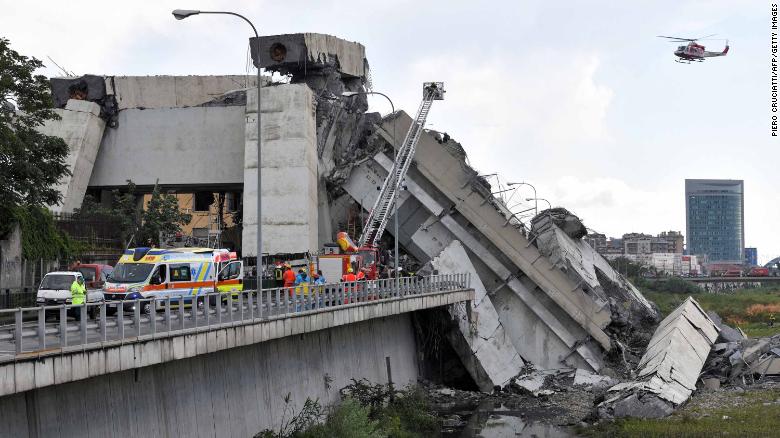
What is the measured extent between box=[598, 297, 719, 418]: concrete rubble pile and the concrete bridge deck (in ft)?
30.5

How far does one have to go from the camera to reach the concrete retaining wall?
16891 millimetres

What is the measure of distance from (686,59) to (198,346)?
68.1m

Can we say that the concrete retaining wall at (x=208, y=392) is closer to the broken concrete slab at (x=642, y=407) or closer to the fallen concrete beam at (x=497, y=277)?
the broken concrete slab at (x=642, y=407)

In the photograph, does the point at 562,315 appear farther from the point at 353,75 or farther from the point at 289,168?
the point at 353,75

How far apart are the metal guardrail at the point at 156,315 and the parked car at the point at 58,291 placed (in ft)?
3.78

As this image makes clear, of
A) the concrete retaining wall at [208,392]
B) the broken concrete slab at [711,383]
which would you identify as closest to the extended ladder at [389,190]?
the concrete retaining wall at [208,392]

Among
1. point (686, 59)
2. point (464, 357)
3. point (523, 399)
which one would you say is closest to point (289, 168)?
point (464, 357)

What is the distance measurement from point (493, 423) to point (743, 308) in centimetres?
5527

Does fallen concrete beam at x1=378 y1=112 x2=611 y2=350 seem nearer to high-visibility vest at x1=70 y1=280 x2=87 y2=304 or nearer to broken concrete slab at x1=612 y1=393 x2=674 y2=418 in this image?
broken concrete slab at x1=612 y1=393 x2=674 y2=418

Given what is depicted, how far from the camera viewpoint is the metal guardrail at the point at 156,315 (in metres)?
16.2

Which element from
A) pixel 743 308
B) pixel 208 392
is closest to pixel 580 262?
pixel 743 308

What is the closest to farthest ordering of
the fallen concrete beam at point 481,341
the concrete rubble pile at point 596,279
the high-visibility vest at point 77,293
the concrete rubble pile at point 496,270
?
the high-visibility vest at point 77,293
the fallen concrete beam at point 481,341
the concrete rubble pile at point 496,270
the concrete rubble pile at point 596,279

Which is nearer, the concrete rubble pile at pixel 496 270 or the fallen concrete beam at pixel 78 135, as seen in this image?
the concrete rubble pile at pixel 496 270

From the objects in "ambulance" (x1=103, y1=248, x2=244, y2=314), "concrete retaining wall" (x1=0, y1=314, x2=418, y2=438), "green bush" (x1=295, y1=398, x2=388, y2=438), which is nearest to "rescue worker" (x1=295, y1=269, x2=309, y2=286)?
"concrete retaining wall" (x1=0, y1=314, x2=418, y2=438)
